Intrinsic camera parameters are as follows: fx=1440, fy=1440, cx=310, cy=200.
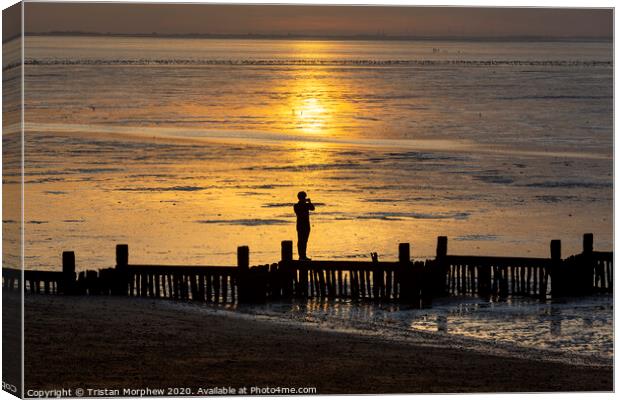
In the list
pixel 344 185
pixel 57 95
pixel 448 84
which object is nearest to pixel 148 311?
pixel 344 185

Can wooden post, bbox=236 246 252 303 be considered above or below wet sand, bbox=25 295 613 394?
above

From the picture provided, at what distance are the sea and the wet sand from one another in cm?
133

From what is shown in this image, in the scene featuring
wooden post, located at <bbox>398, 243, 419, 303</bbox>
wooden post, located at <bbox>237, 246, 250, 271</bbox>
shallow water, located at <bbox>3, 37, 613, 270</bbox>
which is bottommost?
wooden post, located at <bbox>398, 243, 419, 303</bbox>

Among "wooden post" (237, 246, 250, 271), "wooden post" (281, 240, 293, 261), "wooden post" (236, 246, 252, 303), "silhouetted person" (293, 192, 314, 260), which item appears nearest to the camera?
"wooden post" (237, 246, 250, 271)

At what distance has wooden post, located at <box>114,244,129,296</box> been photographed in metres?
18.0

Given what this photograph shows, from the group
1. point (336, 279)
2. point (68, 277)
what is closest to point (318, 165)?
point (336, 279)

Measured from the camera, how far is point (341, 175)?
113 ft

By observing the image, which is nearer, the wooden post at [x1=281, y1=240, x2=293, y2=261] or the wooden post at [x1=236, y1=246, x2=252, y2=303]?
the wooden post at [x1=236, y1=246, x2=252, y2=303]

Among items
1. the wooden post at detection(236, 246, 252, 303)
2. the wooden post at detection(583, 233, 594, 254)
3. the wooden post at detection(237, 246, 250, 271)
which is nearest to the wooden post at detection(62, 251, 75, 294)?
the wooden post at detection(236, 246, 252, 303)

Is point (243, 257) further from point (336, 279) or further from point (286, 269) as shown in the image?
point (336, 279)

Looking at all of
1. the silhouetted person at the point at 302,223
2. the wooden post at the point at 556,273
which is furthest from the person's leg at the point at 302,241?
the wooden post at the point at 556,273

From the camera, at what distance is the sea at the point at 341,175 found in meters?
18.4

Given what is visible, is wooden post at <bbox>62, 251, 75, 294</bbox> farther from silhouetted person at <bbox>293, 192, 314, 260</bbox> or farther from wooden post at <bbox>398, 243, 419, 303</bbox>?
wooden post at <bbox>398, 243, 419, 303</bbox>

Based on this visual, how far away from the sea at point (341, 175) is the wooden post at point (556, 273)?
32cm
